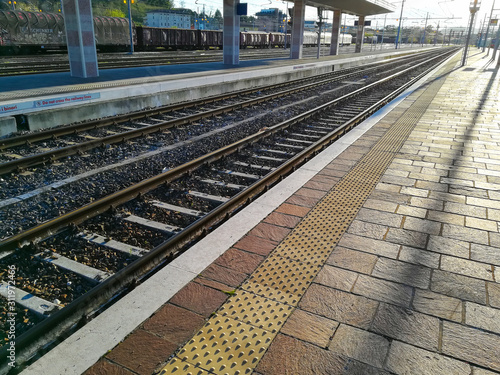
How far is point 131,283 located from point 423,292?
2.36 meters

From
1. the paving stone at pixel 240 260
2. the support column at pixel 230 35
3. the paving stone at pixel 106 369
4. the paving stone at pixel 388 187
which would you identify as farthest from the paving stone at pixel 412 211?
the support column at pixel 230 35

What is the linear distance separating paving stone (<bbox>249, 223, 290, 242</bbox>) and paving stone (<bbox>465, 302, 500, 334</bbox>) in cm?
166

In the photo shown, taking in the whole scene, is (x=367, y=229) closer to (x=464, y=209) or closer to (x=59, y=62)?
(x=464, y=209)

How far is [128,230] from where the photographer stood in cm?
423

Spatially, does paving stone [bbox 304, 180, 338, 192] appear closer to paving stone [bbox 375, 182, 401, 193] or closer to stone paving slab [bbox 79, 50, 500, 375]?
stone paving slab [bbox 79, 50, 500, 375]

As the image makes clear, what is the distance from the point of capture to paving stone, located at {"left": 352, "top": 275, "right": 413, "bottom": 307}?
2.85m

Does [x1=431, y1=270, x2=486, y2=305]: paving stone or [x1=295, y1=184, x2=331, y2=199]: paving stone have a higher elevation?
[x1=295, y1=184, x2=331, y2=199]: paving stone

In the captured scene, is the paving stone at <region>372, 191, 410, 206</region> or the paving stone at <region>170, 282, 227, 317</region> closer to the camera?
the paving stone at <region>170, 282, 227, 317</region>

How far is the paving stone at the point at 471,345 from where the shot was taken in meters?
2.31

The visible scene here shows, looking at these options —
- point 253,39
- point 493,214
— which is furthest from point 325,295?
point 253,39

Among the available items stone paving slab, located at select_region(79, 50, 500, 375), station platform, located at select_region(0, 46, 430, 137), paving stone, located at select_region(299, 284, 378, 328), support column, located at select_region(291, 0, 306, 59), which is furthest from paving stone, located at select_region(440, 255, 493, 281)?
support column, located at select_region(291, 0, 306, 59)

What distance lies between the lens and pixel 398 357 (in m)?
2.32

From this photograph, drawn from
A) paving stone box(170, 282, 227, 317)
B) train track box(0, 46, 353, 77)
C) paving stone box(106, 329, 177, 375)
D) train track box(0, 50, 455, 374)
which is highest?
train track box(0, 46, 353, 77)

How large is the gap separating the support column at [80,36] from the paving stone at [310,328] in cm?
1325
